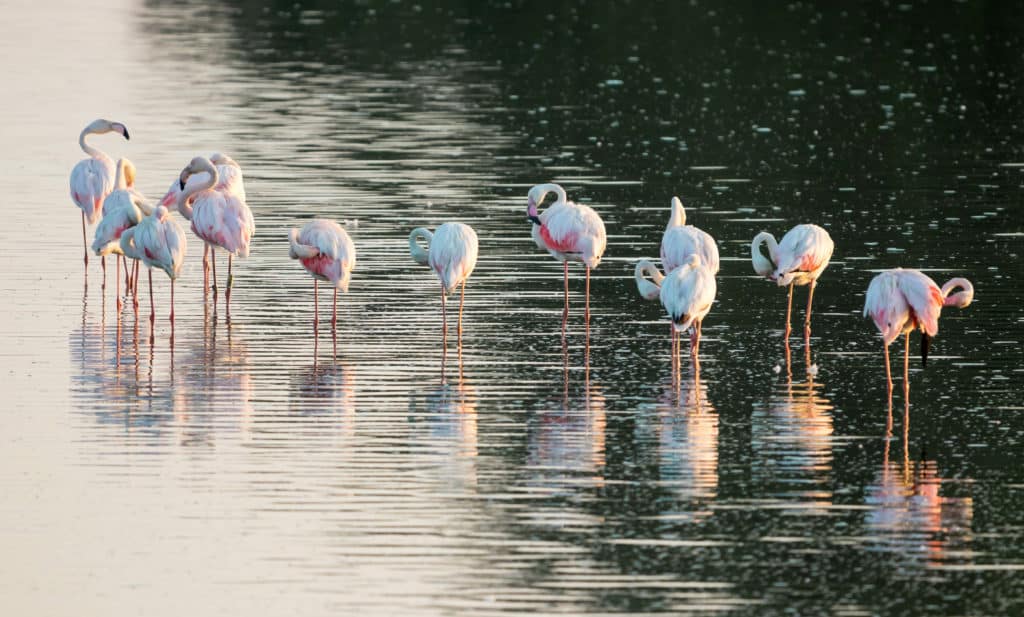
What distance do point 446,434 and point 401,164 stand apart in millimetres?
13606

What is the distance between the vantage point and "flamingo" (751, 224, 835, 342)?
49.5 feet

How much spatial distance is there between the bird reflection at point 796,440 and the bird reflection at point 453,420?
5.59ft

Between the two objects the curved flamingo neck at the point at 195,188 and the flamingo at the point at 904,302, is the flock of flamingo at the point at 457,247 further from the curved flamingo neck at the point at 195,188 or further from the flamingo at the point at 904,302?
the flamingo at the point at 904,302

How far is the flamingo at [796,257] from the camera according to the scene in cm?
1509

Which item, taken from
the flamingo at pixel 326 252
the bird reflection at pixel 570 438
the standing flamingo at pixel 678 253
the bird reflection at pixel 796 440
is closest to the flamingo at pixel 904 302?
the bird reflection at pixel 796 440

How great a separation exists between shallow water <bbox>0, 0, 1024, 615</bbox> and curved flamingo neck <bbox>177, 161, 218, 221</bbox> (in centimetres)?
85

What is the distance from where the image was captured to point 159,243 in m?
15.3

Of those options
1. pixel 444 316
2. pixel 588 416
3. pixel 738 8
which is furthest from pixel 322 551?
pixel 738 8

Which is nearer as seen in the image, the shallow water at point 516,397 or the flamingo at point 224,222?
the shallow water at point 516,397

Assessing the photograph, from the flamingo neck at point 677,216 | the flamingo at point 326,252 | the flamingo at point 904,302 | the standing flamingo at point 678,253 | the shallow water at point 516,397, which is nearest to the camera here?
the shallow water at point 516,397

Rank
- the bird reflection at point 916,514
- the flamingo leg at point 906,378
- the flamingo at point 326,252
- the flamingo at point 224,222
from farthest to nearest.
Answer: the flamingo at point 224,222 < the flamingo at point 326,252 < the flamingo leg at point 906,378 < the bird reflection at point 916,514

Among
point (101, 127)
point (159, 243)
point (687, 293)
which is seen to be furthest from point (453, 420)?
point (101, 127)

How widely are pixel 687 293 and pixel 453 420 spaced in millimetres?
2137

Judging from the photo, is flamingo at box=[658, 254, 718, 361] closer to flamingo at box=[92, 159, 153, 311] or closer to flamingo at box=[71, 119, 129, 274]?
flamingo at box=[92, 159, 153, 311]
